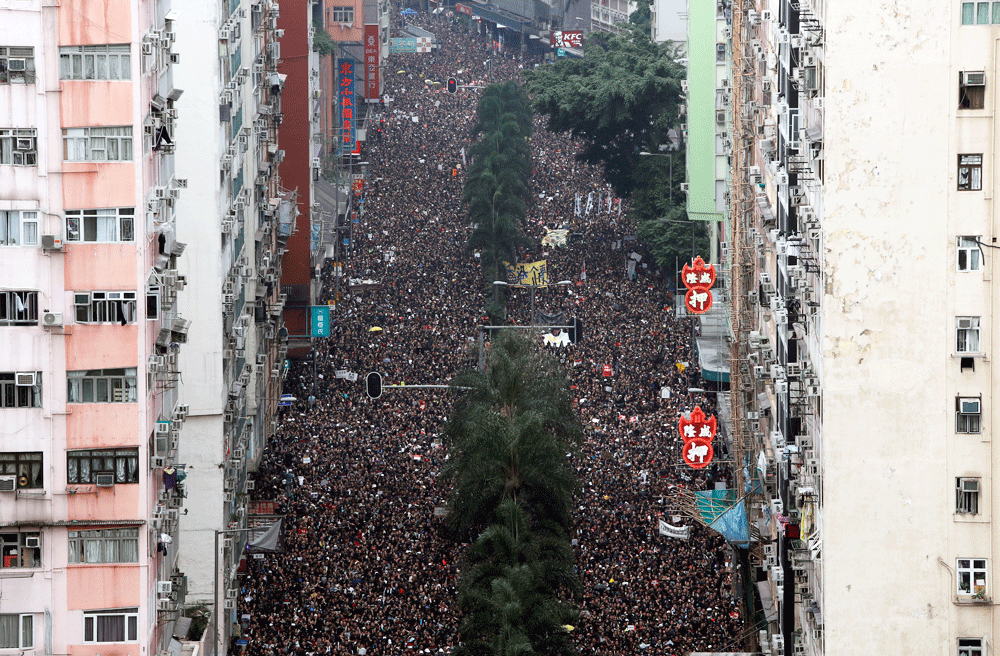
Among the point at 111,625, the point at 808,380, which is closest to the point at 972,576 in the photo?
the point at 808,380

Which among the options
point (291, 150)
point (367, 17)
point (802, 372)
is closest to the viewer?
point (802, 372)

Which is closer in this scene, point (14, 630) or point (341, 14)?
point (14, 630)

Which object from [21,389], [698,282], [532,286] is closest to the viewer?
[21,389]

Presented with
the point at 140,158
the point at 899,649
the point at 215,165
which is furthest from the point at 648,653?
the point at 140,158

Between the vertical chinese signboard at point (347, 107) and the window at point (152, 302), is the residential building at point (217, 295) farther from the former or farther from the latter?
the vertical chinese signboard at point (347, 107)

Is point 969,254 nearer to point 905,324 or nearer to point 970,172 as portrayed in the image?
point 970,172

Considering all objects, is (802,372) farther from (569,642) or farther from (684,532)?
(684,532)
